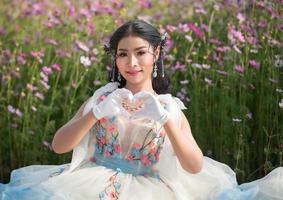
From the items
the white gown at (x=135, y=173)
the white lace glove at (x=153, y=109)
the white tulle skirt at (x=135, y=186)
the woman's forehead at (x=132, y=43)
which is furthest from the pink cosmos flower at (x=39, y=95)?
the white lace glove at (x=153, y=109)

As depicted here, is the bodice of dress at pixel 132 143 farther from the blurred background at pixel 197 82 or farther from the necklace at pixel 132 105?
the blurred background at pixel 197 82

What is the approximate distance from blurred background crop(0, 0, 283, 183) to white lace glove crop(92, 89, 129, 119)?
114 centimetres

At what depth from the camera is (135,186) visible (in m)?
2.74

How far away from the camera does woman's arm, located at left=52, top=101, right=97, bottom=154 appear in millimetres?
2676

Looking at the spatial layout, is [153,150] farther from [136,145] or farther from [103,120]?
[103,120]

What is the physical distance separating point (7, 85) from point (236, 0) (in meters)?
1.59

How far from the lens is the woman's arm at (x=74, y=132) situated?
268cm

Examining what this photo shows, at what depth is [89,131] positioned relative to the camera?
292 centimetres

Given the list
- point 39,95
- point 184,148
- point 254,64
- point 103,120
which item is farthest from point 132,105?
point 39,95

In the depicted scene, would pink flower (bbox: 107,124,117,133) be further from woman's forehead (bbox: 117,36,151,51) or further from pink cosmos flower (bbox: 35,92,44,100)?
pink cosmos flower (bbox: 35,92,44,100)

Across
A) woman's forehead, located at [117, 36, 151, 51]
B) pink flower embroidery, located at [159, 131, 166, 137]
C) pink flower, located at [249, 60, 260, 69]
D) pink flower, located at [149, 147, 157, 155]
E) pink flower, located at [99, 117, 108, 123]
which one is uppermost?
woman's forehead, located at [117, 36, 151, 51]

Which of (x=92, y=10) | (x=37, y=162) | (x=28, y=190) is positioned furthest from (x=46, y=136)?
(x=28, y=190)

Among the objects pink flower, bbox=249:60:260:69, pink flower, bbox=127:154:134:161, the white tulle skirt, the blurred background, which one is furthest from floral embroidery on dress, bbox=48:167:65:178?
pink flower, bbox=249:60:260:69

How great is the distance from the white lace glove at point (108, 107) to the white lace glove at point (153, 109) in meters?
0.08
